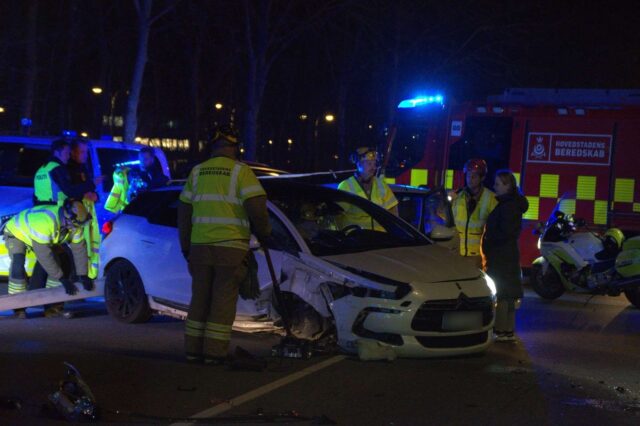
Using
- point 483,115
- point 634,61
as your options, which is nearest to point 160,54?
point 634,61

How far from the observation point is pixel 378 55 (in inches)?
1305

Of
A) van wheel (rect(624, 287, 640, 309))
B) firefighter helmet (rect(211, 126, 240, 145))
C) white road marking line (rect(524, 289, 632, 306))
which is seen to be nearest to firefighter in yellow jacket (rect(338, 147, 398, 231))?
firefighter helmet (rect(211, 126, 240, 145))

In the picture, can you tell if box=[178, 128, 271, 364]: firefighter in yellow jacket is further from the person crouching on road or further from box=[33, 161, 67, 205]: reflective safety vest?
box=[33, 161, 67, 205]: reflective safety vest

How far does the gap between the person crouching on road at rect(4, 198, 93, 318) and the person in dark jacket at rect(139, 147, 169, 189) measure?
225cm

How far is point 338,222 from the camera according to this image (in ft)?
26.7

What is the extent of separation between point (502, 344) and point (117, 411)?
4.01 m

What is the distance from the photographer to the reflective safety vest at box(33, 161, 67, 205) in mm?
8961

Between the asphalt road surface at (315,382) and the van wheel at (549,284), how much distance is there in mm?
3219

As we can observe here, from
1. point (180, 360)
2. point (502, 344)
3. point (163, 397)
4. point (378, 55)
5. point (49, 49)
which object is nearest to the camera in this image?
point (163, 397)

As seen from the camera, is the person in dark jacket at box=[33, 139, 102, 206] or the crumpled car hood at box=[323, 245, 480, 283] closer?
the crumpled car hood at box=[323, 245, 480, 283]

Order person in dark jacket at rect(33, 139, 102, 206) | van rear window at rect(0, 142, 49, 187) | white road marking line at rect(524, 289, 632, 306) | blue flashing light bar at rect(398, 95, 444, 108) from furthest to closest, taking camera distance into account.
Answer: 1. blue flashing light bar at rect(398, 95, 444, 108)
2. white road marking line at rect(524, 289, 632, 306)
3. van rear window at rect(0, 142, 49, 187)
4. person in dark jacket at rect(33, 139, 102, 206)

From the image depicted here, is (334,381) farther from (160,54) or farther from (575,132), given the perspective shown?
(160,54)

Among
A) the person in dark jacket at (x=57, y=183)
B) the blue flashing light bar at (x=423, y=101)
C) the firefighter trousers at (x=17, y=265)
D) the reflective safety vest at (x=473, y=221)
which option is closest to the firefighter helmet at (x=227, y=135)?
the person in dark jacket at (x=57, y=183)

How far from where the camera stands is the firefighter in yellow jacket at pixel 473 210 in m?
8.67
